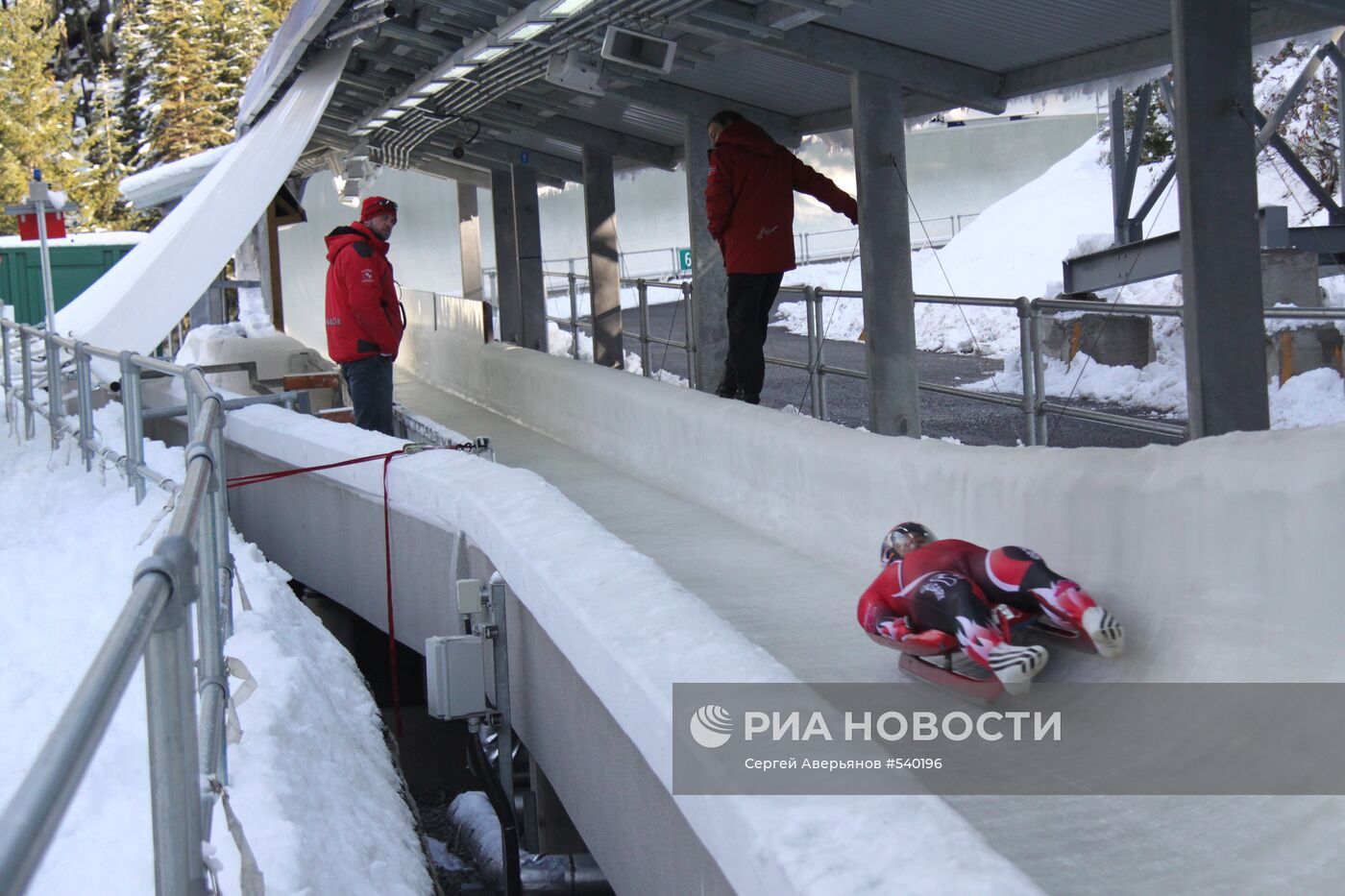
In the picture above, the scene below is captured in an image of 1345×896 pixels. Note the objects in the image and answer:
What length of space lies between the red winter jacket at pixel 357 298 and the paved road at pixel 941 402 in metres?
2.20

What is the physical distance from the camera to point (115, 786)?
9.82 feet

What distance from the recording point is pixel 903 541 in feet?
11.3

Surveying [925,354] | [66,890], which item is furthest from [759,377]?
[925,354]

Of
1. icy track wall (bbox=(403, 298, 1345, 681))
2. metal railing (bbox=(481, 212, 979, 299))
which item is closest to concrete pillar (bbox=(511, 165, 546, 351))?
icy track wall (bbox=(403, 298, 1345, 681))

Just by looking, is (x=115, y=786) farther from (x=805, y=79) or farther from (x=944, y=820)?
(x=805, y=79)

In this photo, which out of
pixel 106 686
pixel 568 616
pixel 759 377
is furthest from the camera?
pixel 759 377

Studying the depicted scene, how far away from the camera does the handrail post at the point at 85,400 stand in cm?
655

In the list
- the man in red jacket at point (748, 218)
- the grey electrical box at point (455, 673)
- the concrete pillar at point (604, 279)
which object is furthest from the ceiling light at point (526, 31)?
the concrete pillar at point (604, 279)

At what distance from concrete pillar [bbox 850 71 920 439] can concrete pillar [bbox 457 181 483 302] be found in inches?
333

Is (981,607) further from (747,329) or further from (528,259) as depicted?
(528,259)

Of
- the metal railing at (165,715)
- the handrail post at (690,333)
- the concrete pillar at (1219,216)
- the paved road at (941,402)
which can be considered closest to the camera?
the metal railing at (165,715)

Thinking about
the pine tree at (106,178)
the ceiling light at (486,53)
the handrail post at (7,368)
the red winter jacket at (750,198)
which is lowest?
the handrail post at (7,368)

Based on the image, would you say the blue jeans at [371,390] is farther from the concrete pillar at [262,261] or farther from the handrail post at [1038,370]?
the concrete pillar at [262,261]

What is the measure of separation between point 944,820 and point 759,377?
480 centimetres
